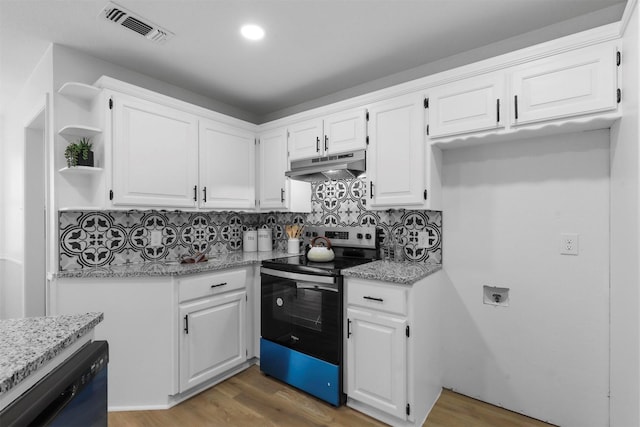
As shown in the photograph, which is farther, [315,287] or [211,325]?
[211,325]

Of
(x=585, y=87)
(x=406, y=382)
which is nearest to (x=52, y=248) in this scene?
(x=406, y=382)

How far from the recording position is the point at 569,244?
196cm

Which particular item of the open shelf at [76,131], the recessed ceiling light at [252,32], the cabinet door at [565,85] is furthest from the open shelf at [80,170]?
the cabinet door at [565,85]

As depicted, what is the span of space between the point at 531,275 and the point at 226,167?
2.52 meters

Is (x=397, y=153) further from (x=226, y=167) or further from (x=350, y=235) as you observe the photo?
(x=226, y=167)

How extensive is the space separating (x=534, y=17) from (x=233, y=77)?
220 centimetres

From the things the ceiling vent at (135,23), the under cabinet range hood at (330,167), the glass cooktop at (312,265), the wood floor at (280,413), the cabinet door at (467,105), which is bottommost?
the wood floor at (280,413)

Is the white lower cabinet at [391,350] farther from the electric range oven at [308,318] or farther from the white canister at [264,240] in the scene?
the white canister at [264,240]

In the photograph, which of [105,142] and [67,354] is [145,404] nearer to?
[67,354]

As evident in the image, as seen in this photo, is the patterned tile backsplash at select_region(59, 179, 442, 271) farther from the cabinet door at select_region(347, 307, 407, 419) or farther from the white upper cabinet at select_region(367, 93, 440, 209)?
the cabinet door at select_region(347, 307, 407, 419)

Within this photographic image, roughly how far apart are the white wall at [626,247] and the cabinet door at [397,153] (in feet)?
3.29

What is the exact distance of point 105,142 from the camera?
7.17ft

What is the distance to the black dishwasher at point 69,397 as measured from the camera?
25.4 inches

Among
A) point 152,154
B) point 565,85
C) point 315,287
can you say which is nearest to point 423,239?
point 315,287
